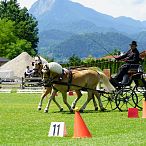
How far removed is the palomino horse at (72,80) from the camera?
1781 cm

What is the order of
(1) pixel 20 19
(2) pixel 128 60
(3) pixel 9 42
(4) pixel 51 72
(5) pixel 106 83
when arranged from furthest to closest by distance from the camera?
(1) pixel 20 19 → (3) pixel 9 42 → (5) pixel 106 83 → (2) pixel 128 60 → (4) pixel 51 72

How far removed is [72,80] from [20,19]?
314ft

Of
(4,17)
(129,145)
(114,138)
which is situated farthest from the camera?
(4,17)

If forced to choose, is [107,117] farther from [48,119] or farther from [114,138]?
[114,138]

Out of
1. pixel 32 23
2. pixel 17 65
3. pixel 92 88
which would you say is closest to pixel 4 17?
pixel 32 23

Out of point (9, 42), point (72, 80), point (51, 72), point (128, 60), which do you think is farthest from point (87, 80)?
point (9, 42)

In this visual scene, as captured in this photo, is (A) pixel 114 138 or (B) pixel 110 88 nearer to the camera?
(A) pixel 114 138

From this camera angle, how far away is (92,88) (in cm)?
1869

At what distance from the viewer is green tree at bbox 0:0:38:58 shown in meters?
110

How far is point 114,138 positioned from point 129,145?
1.07 m

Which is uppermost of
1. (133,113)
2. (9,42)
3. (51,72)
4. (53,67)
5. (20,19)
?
(20,19)

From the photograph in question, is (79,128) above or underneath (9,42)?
underneath

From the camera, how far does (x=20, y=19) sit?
112562 millimetres

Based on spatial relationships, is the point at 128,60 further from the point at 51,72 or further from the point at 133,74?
the point at 51,72
